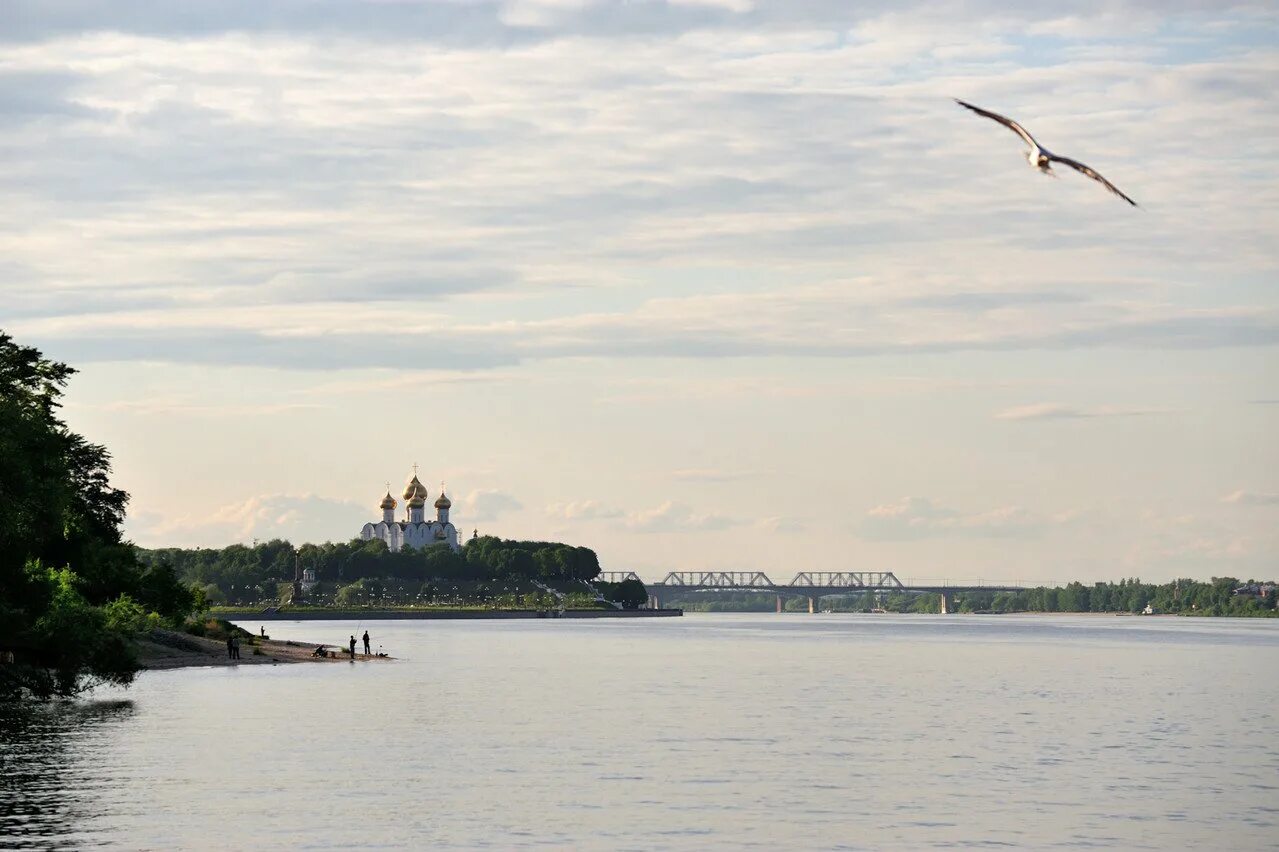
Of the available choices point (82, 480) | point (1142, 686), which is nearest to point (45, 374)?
point (82, 480)

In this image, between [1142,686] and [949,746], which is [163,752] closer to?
[949,746]

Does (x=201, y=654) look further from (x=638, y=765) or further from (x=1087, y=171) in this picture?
(x=1087, y=171)

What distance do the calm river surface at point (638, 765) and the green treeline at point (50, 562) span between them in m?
2.84

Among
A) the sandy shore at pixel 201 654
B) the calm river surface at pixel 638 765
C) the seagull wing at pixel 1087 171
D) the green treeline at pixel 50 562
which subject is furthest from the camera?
the sandy shore at pixel 201 654

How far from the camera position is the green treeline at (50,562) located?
76188 mm

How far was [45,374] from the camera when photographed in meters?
112

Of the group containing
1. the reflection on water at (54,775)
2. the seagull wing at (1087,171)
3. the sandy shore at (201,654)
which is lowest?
the reflection on water at (54,775)

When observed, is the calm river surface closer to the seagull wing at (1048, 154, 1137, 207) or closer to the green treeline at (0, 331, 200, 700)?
the green treeline at (0, 331, 200, 700)

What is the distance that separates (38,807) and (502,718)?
3900 cm

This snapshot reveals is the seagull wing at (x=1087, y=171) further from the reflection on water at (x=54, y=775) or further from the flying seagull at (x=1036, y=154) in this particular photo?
the reflection on water at (x=54, y=775)

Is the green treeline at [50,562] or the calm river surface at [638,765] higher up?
the green treeline at [50,562]

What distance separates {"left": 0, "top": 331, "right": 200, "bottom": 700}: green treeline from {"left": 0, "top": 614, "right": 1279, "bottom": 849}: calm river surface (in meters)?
2.84

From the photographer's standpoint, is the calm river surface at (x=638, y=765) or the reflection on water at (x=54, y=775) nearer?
the reflection on water at (x=54, y=775)

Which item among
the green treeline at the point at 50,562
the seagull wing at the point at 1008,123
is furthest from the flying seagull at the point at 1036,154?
the green treeline at the point at 50,562
